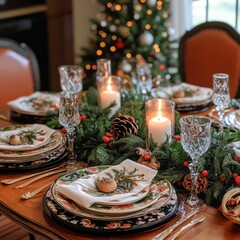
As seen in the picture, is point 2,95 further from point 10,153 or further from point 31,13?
point 31,13

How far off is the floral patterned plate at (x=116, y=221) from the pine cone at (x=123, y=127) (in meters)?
0.41

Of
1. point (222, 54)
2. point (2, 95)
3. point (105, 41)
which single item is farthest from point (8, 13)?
point (222, 54)

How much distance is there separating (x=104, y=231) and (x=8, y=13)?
3147 millimetres

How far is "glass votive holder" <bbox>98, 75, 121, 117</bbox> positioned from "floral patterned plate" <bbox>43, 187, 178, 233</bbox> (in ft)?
2.41

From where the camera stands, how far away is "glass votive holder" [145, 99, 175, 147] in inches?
66.2

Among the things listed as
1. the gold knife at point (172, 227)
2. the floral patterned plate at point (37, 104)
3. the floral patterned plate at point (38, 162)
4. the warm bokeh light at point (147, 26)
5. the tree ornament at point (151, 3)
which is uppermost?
the tree ornament at point (151, 3)

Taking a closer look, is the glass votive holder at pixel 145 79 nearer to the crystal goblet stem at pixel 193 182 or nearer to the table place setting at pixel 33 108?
the table place setting at pixel 33 108

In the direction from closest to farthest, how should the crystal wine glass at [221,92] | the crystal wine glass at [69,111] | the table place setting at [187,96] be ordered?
the crystal wine glass at [69,111], the crystal wine glass at [221,92], the table place setting at [187,96]

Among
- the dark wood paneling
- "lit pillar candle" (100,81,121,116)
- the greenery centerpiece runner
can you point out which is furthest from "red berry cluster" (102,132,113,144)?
the dark wood paneling

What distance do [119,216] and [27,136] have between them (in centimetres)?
62

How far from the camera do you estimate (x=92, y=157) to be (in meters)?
1.67

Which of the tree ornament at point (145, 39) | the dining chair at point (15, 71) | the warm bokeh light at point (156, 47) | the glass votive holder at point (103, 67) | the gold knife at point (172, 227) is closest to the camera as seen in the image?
the gold knife at point (172, 227)

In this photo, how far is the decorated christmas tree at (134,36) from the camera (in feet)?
12.5

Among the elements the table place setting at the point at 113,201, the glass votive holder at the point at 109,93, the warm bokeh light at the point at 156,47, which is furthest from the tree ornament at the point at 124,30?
the table place setting at the point at 113,201
